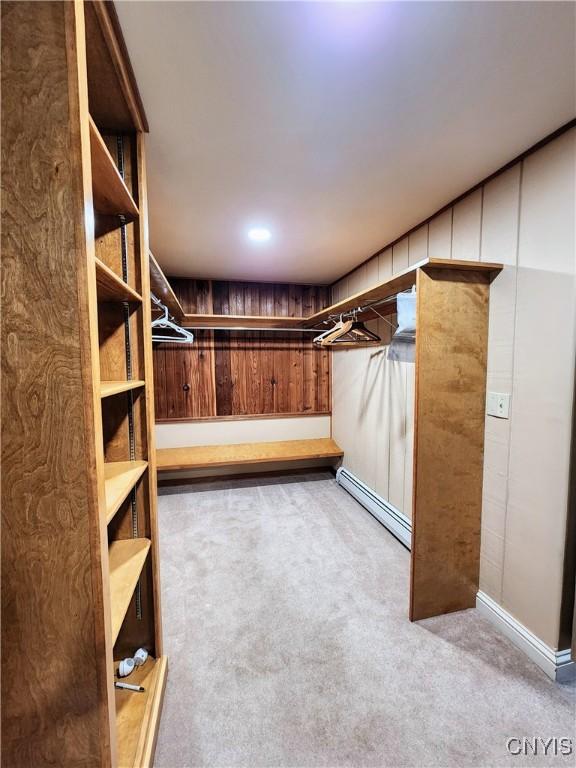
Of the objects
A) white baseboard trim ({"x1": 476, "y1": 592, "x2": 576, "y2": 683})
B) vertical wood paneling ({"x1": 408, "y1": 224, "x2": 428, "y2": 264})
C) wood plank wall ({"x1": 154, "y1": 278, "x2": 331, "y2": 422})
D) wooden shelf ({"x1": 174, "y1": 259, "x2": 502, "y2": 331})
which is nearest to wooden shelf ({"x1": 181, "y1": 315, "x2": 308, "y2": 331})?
wooden shelf ({"x1": 174, "y1": 259, "x2": 502, "y2": 331})

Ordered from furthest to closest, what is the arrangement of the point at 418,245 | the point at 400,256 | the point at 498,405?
the point at 400,256 → the point at 418,245 → the point at 498,405

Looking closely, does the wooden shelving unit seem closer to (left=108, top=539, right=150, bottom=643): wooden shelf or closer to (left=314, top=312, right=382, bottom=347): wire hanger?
(left=108, top=539, right=150, bottom=643): wooden shelf

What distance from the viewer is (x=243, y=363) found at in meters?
3.71

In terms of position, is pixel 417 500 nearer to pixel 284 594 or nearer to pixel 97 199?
pixel 284 594

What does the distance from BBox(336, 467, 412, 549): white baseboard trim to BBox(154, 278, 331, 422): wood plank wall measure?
35.8 inches

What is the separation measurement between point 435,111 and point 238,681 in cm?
246

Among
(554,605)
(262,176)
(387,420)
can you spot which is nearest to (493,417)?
(554,605)

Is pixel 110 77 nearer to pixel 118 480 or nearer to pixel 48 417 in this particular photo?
pixel 48 417

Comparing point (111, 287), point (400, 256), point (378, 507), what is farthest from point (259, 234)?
point (378, 507)

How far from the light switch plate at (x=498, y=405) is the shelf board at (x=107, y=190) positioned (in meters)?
1.82

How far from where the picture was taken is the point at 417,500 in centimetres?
165

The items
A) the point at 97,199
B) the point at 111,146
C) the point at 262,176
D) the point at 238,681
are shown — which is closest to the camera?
the point at 97,199

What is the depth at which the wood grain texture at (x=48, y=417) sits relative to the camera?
0.62 m

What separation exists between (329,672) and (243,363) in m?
2.83
